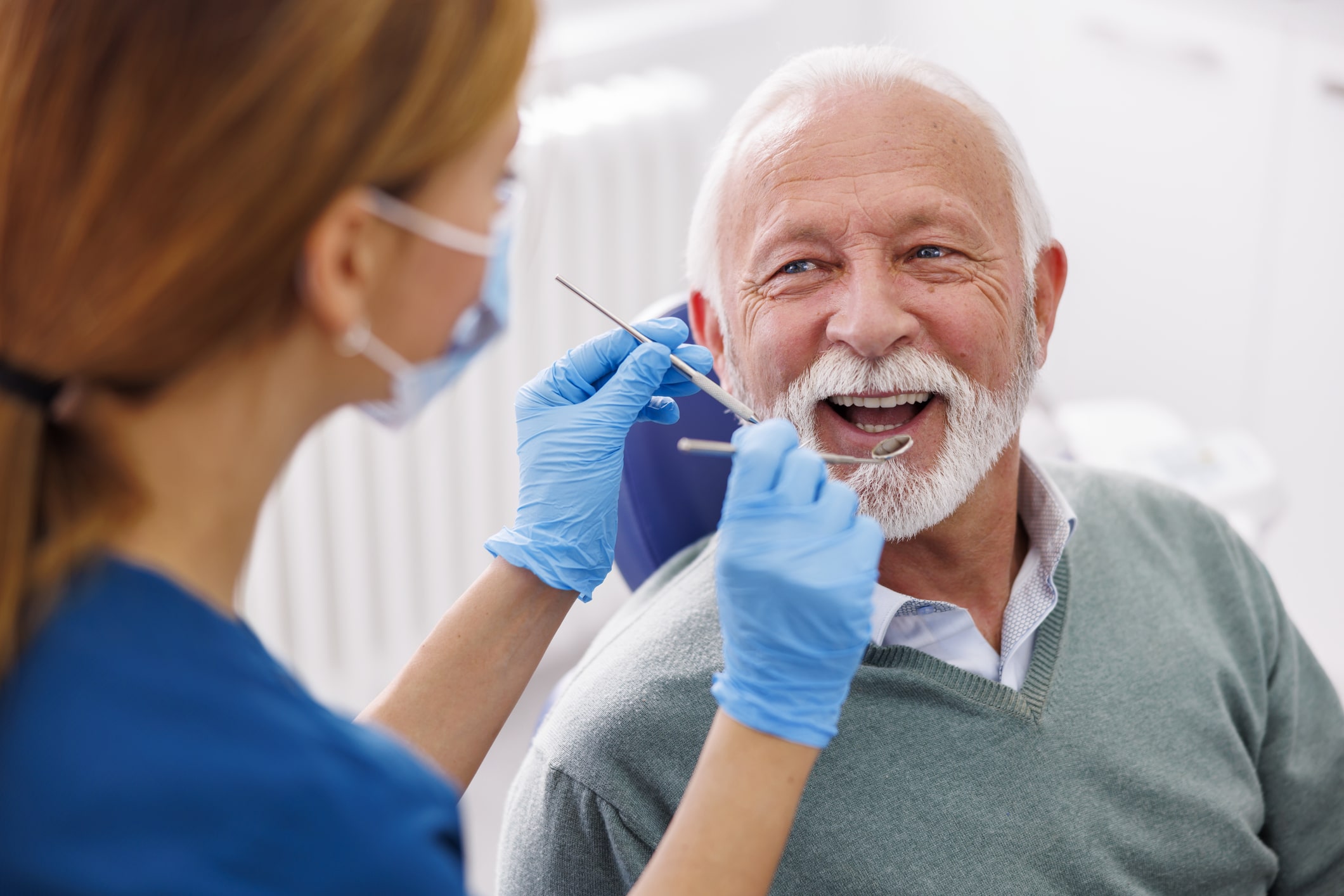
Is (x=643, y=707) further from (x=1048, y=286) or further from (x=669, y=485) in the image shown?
(x=1048, y=286)

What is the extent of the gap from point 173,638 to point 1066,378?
9.58 feet

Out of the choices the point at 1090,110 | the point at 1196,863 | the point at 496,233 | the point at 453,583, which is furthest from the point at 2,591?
the point at 1090,110

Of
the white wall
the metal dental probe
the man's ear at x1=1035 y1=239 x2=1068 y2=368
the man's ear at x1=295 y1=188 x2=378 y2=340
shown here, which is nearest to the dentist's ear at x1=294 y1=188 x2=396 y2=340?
the man's ear at x1=295 y1=188 x2=378 y2=340

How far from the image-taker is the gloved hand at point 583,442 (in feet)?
4.34

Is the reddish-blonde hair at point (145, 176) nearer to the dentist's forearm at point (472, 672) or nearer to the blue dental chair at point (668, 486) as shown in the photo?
the dentist's forearm at point (472, 672)

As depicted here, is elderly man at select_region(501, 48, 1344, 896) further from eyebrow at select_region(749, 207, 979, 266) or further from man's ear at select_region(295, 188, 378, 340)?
man's ear at select_region(295, 188, 378, 340)

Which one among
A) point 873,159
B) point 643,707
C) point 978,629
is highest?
point 873,159

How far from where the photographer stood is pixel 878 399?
4.34ft

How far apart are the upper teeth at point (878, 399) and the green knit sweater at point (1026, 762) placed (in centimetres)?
24

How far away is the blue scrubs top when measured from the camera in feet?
2.40

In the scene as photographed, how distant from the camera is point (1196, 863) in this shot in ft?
4.28

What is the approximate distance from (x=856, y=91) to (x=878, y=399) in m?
0.33

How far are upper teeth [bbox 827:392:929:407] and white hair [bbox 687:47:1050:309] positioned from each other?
7.4 inches

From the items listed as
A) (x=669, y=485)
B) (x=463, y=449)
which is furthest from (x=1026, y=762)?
(x=463, y=449)
